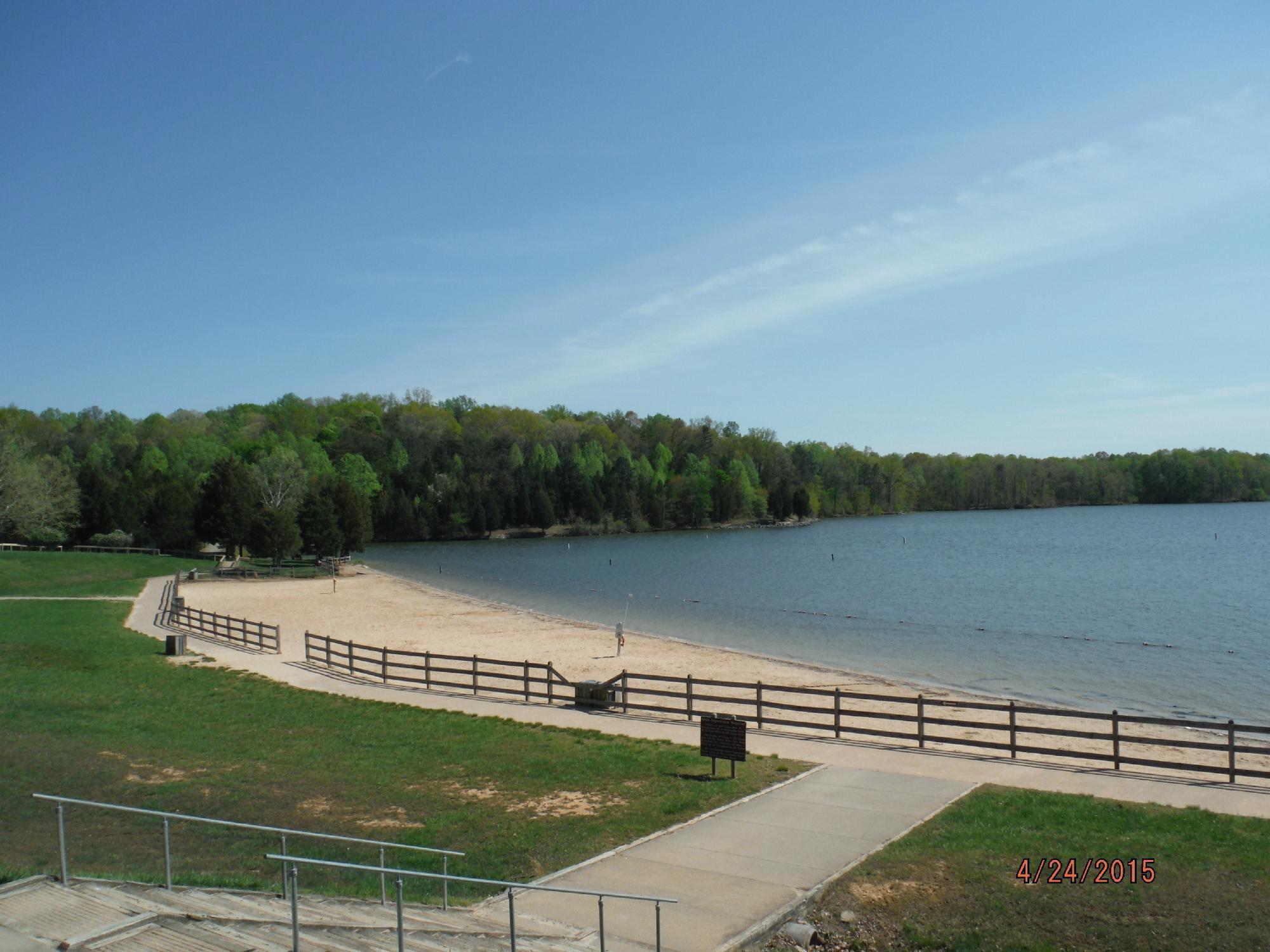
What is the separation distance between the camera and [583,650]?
38531mm

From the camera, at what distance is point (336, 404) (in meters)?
185

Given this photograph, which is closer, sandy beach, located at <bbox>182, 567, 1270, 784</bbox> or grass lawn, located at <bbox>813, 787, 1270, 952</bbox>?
grass lawn, located at <bbox>813, 787, 1270, 952</bbox>

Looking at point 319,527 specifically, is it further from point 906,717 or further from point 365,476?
point 906,717

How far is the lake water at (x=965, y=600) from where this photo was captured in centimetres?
3409

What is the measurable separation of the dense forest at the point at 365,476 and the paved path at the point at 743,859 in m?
66.6

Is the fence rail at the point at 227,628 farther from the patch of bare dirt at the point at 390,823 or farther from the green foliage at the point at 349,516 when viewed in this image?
the green foliage at the point at 349,516

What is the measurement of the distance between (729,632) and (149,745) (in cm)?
3324

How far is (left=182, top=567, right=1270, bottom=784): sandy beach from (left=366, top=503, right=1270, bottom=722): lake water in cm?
267

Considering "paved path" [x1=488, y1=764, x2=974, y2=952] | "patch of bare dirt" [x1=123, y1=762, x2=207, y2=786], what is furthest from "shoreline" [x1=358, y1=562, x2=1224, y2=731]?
"patch of bare dirt" [x1=123, y1=762, x2=207, y2=786]

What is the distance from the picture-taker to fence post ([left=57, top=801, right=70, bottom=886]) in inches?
336

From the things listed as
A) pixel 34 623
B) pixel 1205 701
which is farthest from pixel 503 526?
pixel 1205 701

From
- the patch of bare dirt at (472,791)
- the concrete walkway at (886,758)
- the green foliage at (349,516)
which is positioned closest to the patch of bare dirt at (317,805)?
the patch of bare dirt at (472,791)

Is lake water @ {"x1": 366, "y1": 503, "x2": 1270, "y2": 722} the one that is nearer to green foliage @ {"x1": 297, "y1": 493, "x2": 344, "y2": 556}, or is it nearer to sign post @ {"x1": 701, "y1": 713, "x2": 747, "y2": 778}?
green foliage @ {"x1": 297, "y1": 493, "x2": 344, "y2": 556}

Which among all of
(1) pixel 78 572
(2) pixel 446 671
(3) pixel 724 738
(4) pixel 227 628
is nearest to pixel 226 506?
(1) pixel 78 572
